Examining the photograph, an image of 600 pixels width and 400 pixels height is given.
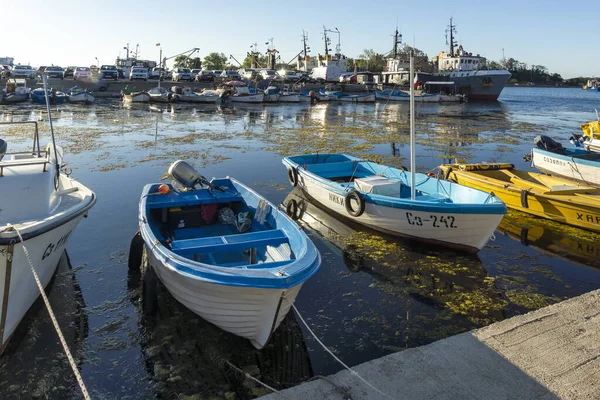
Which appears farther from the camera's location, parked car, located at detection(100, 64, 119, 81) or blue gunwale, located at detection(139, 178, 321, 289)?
parked car, located at detection(100, 64, 119, 81)

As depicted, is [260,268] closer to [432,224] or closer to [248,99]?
[432,224]

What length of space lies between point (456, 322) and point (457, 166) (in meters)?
7.95

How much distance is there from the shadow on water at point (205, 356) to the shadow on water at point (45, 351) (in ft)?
2.95

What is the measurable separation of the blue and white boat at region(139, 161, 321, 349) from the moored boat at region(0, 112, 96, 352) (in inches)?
48.6

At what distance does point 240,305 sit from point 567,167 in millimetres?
13841

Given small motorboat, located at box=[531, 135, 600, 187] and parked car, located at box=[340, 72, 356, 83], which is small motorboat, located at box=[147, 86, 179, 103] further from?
small motorboat, located at box=[531, 135, 600, 187]

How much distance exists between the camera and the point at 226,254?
758 centimetres

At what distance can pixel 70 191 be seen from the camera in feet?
26.1

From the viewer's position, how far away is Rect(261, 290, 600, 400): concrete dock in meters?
4.42

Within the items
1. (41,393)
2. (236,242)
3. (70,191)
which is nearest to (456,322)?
(236,242)

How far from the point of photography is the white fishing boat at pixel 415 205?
8.51 meters

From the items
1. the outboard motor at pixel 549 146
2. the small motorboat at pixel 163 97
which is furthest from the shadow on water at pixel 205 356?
the small motorboat at pixel 163 97

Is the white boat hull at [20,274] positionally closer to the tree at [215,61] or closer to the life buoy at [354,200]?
the life buoy at [354,200]

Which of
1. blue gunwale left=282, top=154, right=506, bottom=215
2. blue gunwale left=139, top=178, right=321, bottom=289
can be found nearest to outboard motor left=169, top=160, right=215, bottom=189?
blue gunwale left=139, top=178, right=321, bottom=289
